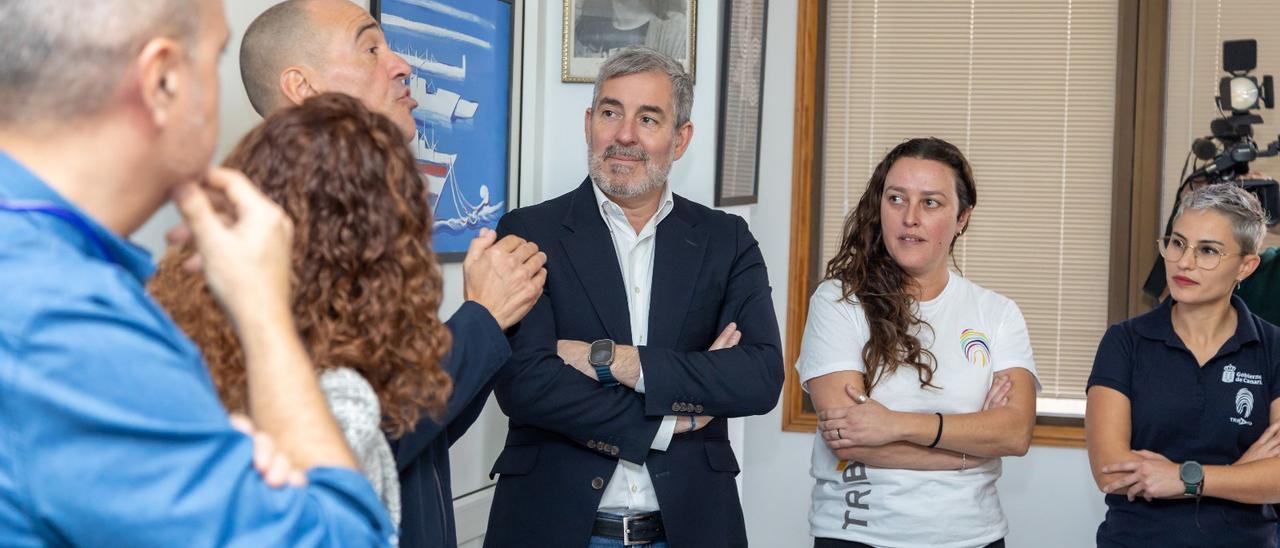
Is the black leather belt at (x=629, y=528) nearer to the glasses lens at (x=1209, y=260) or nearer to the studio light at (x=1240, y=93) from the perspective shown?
the glasses lens at (x=1209, y=260)

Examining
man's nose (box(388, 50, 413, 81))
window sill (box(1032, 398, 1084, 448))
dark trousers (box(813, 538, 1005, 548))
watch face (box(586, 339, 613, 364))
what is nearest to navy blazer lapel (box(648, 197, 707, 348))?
watch face (box(586, 339, 613, 364))

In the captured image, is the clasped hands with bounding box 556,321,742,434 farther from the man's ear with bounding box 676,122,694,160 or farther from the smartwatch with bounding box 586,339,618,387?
the man's ear with bounding box 676,122,694,160

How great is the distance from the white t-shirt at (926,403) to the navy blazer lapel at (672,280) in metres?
0.33

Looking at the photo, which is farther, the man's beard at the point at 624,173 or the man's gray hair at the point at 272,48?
the man's beard at the point at 624,173

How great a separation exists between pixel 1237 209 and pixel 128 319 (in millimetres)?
2521

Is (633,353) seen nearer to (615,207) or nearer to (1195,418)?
(615,207)

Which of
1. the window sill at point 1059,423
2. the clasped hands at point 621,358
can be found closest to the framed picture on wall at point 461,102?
the clasped hands at point 621,358

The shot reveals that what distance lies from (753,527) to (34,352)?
395 cm

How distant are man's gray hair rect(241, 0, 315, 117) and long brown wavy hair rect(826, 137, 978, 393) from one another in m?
1.31

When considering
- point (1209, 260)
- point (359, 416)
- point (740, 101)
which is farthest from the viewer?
point (740, 101)

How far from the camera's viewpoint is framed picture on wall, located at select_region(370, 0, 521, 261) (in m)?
2.79

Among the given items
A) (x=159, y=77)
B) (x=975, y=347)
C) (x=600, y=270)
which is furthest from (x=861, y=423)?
(x=159, y=77)

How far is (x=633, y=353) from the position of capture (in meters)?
2.28

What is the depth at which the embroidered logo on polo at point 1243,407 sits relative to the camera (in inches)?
99.5
